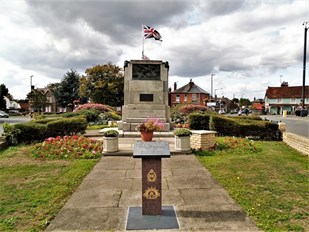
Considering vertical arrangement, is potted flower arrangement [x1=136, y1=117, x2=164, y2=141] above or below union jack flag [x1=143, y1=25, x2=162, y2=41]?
below

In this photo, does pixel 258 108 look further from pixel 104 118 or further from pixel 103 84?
pixel 104 118

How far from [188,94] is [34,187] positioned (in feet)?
206

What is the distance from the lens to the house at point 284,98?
228ft

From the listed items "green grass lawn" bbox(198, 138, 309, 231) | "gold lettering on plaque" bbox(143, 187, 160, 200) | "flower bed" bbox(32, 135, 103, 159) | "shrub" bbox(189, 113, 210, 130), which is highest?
"shrub" bbox(189, 113, 210, 130)

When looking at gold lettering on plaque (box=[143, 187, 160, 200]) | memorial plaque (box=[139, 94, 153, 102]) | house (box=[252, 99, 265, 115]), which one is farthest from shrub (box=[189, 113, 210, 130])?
house (box=[252, 99, 265, 115])

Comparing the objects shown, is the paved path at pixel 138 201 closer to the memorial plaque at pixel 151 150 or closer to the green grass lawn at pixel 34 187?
the green grass lawn at pixel 34 187

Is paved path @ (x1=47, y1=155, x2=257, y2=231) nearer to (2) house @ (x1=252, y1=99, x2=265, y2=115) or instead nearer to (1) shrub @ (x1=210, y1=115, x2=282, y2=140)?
(1) shrub @ (x1=210, y1=115, x2=282, y2=140)

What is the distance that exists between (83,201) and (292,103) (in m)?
77.7

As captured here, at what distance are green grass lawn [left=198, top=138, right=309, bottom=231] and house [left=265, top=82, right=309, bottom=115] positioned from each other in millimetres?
67680

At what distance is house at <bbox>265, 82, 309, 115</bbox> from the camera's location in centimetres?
6938

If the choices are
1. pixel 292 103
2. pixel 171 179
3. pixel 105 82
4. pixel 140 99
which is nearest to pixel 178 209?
pixel 171 179

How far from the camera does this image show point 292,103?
7025 cm

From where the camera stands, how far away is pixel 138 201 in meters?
4.87

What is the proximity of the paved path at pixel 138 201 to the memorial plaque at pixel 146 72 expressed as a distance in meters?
8.45
